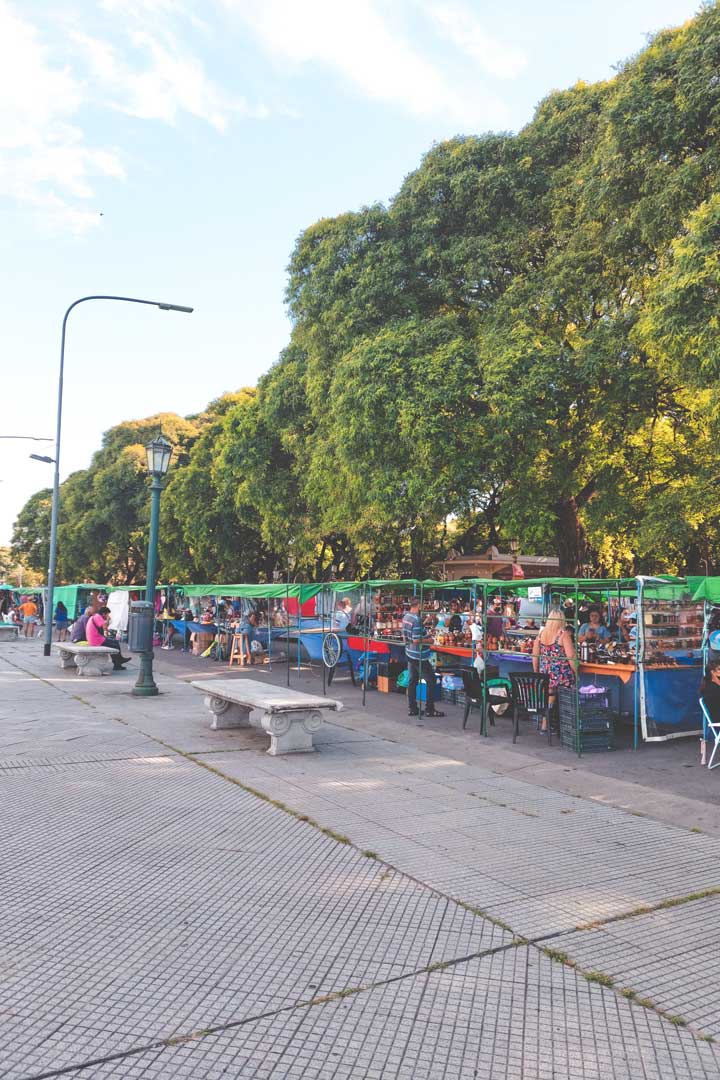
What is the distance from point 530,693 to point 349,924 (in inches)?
274

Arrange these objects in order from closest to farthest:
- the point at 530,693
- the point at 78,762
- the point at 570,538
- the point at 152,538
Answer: the point at 78,762 → the point at 530,693 → the point at 152,538 → the point at 570,538

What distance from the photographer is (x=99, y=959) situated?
4.02m

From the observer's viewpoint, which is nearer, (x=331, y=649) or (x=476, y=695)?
(x=476, y=695)

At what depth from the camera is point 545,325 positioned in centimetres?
1809

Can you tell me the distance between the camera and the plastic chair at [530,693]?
35.6 feet

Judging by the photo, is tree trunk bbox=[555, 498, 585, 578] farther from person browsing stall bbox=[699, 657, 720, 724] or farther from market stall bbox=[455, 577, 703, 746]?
person browsing stall bbox=[699, 657, 720, 724]

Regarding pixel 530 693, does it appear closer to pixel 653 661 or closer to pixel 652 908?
pixel 653 661

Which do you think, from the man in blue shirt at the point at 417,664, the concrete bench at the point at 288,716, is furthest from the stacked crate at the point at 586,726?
the concrete bench at the point at 288,716

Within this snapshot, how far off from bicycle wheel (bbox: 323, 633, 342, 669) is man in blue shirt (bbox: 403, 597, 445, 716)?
3.43 metres

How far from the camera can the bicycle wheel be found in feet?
55.5

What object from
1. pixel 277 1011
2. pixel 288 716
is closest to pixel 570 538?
pixel 288 716

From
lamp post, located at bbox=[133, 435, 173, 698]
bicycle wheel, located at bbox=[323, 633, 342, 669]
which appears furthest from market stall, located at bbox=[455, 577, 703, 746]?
lamp post, located at bbox=[133, 435, 173, 698]

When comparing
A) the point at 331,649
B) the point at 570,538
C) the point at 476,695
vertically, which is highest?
the point at 570,538

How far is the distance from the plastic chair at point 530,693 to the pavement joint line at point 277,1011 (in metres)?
6.72
